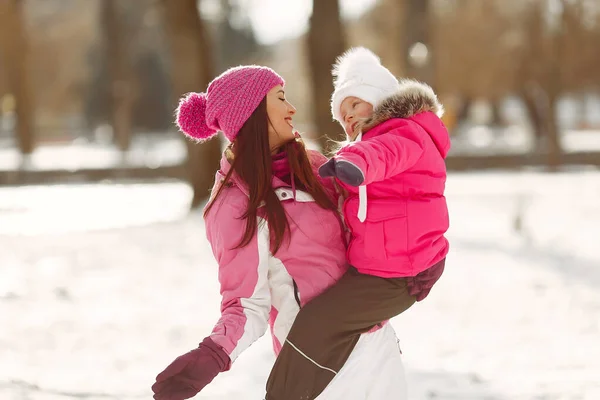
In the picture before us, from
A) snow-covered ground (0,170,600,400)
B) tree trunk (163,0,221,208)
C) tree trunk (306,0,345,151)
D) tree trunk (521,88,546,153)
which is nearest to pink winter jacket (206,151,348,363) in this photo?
snow-covered ground (0,170,600,400)

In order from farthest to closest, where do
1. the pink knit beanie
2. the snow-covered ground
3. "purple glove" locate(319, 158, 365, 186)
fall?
the snow-covered ground → the pink knit beanie → "purple glove" locate(319, 158, 365, 186)

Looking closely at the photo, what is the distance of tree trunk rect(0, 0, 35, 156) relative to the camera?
2108 centimetres

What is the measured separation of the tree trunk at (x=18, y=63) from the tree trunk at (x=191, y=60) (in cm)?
1013

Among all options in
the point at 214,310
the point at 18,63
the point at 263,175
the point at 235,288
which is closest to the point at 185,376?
the point at 235,288

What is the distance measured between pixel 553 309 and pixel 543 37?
20790 millimetres

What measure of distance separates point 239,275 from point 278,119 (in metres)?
0.49

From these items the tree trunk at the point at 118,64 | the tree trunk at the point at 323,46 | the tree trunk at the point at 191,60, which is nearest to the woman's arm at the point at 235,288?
the tree trunk at the point at 323,46

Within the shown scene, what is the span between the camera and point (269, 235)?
2.40 m

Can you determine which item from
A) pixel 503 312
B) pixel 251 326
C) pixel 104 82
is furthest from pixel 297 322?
pixel 104 82

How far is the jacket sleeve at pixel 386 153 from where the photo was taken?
216 centimetres

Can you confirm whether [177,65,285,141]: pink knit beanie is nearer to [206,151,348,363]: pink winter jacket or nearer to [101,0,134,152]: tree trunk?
[206,151,348,363]: pink winter jacket

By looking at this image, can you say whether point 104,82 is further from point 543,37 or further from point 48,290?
point 48,290

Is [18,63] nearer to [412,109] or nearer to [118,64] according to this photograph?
[118,64]

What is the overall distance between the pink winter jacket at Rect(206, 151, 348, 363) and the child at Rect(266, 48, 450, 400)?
63mm
